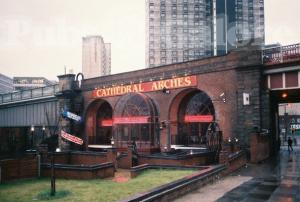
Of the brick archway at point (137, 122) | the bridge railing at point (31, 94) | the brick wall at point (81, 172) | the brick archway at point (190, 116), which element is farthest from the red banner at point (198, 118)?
the bridge railing at point (31, 94)

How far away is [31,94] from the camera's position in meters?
43.9

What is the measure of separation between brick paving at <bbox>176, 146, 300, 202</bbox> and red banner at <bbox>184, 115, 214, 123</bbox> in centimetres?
972

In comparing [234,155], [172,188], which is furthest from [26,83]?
[172,188]

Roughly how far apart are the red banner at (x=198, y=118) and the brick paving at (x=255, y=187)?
9720mm

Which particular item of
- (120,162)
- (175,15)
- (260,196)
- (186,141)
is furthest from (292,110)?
(260,196)

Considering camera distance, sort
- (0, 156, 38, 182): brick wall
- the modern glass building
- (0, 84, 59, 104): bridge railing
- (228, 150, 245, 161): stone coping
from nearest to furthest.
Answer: (0, 156, 38, 182): brick wall → (228, 150, 245, 161): stone coping → (0, 84, 59, 104): bridge railing → the modern glass building

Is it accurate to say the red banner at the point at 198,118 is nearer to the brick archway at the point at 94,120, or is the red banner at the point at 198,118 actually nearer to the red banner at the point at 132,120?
the red banner at the point at 132,120

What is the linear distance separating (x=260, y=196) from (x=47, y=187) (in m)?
10.3

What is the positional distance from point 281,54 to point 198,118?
30.8 ft

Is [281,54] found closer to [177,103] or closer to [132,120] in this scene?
[177,103]

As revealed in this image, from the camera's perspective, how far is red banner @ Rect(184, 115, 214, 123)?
91.9 feet

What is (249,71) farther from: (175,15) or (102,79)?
(175,15)

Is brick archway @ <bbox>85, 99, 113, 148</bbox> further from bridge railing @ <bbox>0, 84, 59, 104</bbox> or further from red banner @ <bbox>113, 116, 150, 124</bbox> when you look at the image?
bridge railing @ <bbox>0, 84, 59, 104</bbox>

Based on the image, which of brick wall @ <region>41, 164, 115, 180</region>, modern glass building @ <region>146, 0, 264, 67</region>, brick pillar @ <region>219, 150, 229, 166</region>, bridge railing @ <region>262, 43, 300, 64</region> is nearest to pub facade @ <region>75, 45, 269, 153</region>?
bridge railing @ <region>262, 43, 300, 64</region>
